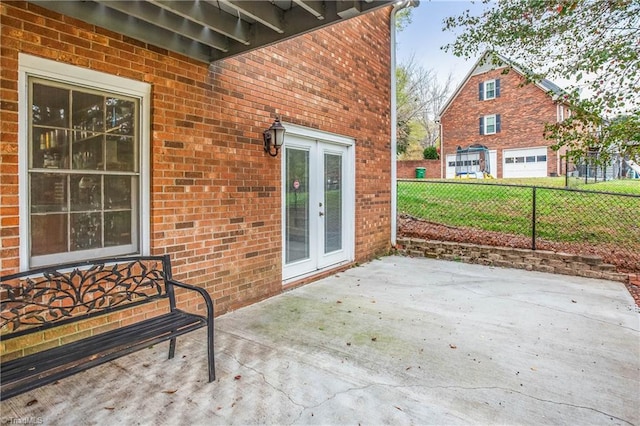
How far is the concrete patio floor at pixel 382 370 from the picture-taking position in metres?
2.22

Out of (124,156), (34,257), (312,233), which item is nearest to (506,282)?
(312,233)

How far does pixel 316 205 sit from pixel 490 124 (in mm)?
19341

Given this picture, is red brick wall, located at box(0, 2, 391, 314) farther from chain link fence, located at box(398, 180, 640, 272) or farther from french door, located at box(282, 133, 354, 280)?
chain link fence, located at box(398, 180, 640, 272)

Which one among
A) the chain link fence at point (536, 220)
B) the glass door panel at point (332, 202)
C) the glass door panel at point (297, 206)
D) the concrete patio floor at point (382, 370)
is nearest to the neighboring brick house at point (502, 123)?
the chain link fence at point (536, 220)

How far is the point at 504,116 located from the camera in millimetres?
20250

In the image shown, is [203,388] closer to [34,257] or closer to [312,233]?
[34,257]

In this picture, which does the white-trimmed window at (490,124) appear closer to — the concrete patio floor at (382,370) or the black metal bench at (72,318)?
the concrete patio floor at (382,370)

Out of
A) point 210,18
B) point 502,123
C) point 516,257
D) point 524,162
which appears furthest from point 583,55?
point 502,123

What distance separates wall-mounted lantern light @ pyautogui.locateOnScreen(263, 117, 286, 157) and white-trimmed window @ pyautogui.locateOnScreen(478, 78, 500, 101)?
20.4 meters

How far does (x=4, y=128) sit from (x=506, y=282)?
6082 mm

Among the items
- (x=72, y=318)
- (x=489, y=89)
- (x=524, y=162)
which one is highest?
(x=489, y=89)

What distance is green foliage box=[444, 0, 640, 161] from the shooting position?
481 cm

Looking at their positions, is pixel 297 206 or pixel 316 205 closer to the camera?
pixel 297 206

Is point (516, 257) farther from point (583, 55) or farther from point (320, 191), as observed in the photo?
point (320, 191)
